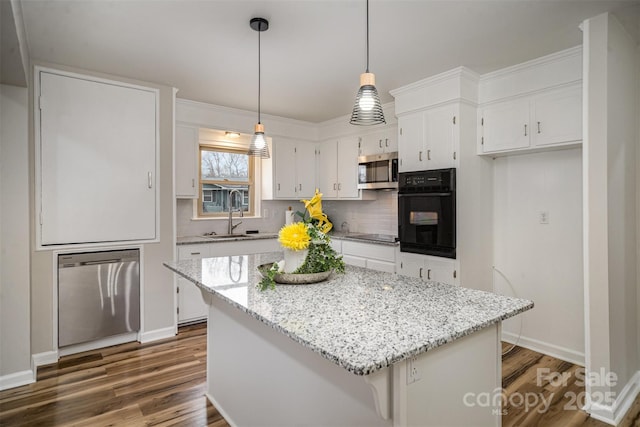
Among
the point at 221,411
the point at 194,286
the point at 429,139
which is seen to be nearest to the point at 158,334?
the point at 194,286

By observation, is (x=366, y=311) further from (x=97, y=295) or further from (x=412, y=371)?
(x=97, y=295)

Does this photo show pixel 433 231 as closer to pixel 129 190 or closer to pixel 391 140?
pixel 391 140

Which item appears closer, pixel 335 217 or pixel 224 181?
pixel 224 181

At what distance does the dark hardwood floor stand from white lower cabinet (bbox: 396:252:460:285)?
80 centimetres

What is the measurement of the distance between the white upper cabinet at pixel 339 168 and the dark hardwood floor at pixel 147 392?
95.3 inches

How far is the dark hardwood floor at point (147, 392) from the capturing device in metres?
2.20

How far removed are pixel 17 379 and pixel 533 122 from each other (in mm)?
4333

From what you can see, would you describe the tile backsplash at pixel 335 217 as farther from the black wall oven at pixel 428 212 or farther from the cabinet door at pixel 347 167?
the black wall oven at pixel 428 212

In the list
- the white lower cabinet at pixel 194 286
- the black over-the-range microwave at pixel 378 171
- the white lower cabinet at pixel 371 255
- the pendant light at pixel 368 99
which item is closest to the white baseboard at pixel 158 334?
the white lower cabinet at pixel 194 286

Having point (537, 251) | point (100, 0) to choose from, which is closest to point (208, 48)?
point (100, 0)

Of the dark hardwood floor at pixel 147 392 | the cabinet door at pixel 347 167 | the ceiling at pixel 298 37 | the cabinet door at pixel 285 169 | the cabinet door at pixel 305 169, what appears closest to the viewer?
the ceiling at pixel 298 37

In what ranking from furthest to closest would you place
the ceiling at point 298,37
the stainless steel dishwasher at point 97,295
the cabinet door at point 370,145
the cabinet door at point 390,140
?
1. the cabinet door at point 370,145
2. the cabinet door at point 390,140
3. the stainless steel dishwasher at point 97,295
4. the ceiling at point 298,37

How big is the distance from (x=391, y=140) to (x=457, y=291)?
2721 millimetres

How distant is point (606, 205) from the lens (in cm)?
212
